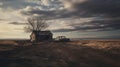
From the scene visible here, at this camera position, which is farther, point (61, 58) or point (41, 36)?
point (41, 36)

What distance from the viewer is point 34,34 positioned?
81750 millimetres

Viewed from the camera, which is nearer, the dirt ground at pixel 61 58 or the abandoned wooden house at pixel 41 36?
the dirt ground at pixel 61 58

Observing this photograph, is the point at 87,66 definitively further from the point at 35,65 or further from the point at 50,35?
the point at 50,35

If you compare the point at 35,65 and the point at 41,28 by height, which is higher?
the point at 41,28

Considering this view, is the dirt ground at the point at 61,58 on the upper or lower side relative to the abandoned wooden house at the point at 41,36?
lower

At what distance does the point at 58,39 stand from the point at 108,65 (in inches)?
2121

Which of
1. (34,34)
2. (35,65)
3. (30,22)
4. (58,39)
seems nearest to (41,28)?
Answer: (30,22)

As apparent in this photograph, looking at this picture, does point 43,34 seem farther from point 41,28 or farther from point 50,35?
point 41,28

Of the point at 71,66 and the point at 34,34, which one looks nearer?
the point at 71,66

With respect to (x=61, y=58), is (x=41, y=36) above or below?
above

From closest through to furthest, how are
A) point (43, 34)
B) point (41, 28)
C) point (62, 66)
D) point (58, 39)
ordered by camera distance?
point (62, 66) < point (58, 39) < point (43, 34) < point (41, 28)

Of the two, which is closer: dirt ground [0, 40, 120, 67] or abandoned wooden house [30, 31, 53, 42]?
dirt ground [0, 40, 120, 67]

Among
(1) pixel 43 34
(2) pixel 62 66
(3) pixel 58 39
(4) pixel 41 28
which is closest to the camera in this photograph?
(2) pixel 62 66

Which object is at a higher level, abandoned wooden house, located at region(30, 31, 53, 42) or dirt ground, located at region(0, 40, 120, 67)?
abandoned wooden house, located at region(30, 31, 53, 42)
